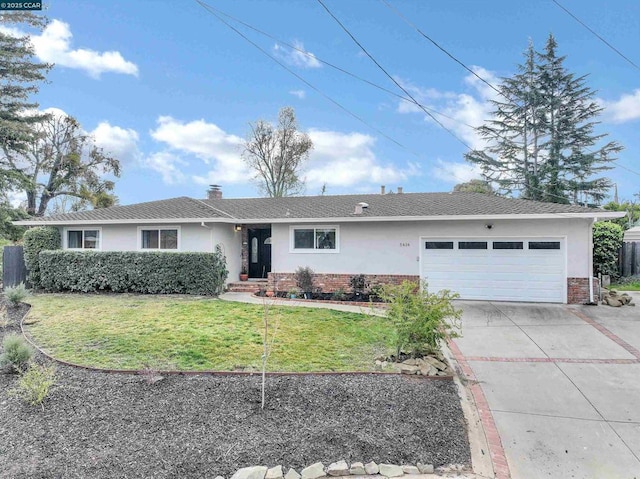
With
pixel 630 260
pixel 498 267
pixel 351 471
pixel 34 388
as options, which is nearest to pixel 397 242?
pixel 498 267

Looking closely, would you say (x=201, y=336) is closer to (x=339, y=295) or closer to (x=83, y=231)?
(x=339, y=295)

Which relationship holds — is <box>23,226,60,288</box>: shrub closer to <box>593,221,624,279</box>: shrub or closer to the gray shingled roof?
the gray shingled roof

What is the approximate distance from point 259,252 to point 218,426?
36.8ft

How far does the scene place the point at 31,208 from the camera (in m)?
26.9

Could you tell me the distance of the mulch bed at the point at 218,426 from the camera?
11.0 ft

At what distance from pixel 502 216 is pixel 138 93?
14.2 m

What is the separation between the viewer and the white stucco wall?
1128cm

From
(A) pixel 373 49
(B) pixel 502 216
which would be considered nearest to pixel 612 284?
(B) pixel 502 216

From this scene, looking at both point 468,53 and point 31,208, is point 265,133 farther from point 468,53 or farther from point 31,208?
point 468,53

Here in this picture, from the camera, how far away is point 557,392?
5.12m

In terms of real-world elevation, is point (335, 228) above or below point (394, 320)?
above

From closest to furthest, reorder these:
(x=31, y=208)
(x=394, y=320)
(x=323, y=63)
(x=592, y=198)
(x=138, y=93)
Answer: (x=394, y=320)
(x=323, y=63)
(x=138, y=93)
(x=592, y=198)
(x=31, y=208)

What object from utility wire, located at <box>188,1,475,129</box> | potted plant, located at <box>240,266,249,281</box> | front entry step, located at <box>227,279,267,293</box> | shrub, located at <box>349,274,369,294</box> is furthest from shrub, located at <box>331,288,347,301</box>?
utility wire, located at <box>188,1,475,129</box>

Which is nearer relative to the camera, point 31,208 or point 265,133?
point 31,208
